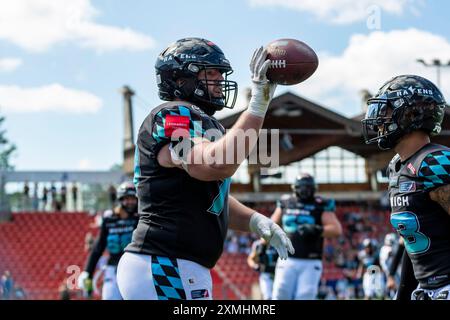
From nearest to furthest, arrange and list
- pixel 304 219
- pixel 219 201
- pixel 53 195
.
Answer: pixel 219 201 < pixel 304 219 < pixel 53 195

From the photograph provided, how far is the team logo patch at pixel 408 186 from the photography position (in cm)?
396

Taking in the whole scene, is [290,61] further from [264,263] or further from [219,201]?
[264,263]

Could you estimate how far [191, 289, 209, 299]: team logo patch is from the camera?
3.57 meters

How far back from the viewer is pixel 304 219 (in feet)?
31.3

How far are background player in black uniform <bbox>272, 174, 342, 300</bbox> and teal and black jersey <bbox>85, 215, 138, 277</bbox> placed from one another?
1.96 meters

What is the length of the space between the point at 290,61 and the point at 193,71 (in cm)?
49

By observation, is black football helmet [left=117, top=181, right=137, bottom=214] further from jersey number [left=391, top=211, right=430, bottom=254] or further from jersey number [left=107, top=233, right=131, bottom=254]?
jersey number [left=391, top=211, right=430, bottom=254]

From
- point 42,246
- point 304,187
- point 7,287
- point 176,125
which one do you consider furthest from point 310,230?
point 42,246

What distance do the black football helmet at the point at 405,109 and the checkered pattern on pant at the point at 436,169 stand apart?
0.33 m

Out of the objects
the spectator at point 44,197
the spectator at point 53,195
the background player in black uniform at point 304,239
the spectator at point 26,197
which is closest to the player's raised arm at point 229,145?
the background player in black uniform at point 304,239

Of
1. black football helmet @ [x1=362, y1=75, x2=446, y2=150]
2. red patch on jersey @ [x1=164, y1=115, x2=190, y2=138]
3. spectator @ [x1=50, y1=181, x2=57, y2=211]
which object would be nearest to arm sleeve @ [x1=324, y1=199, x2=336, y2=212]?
black football helmet @ [x1=362, y1=75, x2=446, y2=150]

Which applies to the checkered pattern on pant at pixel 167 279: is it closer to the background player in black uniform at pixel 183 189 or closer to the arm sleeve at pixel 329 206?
the background player in black uniform at pixel 183 189
